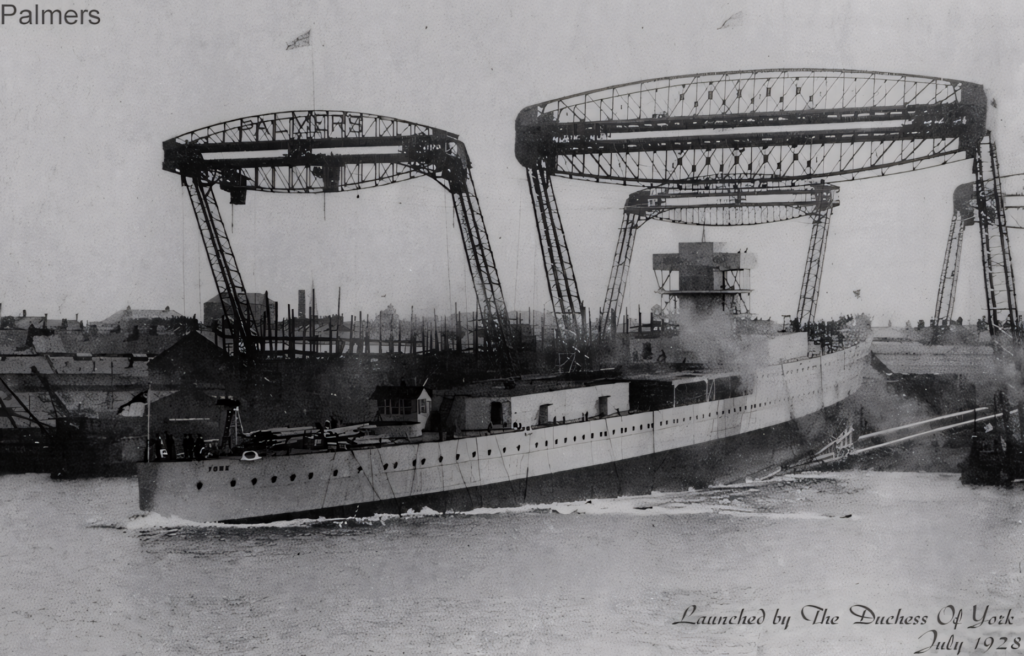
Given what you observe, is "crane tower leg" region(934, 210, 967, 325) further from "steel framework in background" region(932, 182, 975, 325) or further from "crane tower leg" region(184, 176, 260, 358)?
"crane tower leg" region(184, 176, 260, 358)

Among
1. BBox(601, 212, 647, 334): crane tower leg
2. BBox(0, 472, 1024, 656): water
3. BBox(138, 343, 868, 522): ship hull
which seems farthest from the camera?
BBox(601, 212, 647, 334): crane tower leg

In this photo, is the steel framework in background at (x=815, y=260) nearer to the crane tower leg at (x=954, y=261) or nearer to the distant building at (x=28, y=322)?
the crane tower leg at (x=954, y=261)

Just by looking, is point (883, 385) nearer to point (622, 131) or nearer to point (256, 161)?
point (622, 131)

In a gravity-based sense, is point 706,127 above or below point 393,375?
above

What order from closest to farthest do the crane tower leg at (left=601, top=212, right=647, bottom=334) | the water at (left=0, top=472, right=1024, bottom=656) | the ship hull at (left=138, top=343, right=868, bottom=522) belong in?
the water at (left=0, top=472, right=1024, bottom=656)
the ship hull at (left=138, top=343, right=868, bottom=522)
the crane tower leg at (left=601, top=212, right=647, bottom=334)

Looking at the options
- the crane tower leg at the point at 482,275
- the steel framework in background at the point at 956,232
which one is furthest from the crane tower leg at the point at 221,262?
the steel framework in background at the point at 956,232

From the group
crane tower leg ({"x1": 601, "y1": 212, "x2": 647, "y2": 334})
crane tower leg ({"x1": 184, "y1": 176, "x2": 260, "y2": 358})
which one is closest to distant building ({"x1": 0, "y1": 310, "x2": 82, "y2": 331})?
crane tower leg ({"x1": 184, "y1": 176, "x2": 260, "y2": 358})

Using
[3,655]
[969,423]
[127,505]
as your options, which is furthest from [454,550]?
[969,423]
